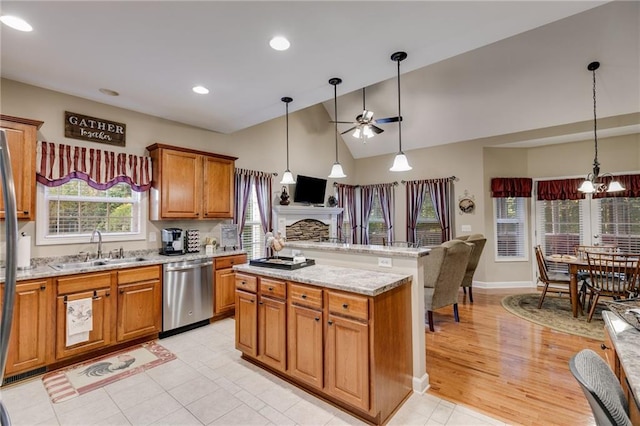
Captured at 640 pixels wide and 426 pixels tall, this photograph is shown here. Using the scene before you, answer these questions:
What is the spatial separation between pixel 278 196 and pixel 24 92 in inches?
145

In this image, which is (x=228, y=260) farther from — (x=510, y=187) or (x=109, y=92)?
(x=510, y=187)

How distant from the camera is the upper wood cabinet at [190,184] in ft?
13.0

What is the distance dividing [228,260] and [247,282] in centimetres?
147

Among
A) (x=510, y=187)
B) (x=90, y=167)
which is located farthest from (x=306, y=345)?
(x=510, y=187)

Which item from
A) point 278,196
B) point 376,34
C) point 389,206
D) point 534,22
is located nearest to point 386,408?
point 376,34

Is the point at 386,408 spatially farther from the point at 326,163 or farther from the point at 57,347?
the point at 326,163

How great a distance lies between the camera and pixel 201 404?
2.38 meters

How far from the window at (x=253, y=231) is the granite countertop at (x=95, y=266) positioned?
2.93 feet

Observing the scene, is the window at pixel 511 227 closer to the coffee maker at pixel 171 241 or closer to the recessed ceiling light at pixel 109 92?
the coffee maker at pixel 171 241

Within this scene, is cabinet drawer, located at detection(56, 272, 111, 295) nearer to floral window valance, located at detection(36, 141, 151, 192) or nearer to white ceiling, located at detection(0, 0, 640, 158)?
floral window valance, located at detection(36, 141, 151, 192)

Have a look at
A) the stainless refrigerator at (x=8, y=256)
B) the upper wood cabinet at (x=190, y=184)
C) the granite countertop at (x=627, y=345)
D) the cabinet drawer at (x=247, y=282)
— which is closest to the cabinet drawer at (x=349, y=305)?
the cabinet drawer at (x=247, y=282)

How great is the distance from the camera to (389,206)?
23.8ft

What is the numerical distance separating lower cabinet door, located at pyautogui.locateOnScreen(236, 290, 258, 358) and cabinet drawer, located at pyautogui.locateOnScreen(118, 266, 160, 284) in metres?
1.24

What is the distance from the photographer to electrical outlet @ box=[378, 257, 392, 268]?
268 centimetres
